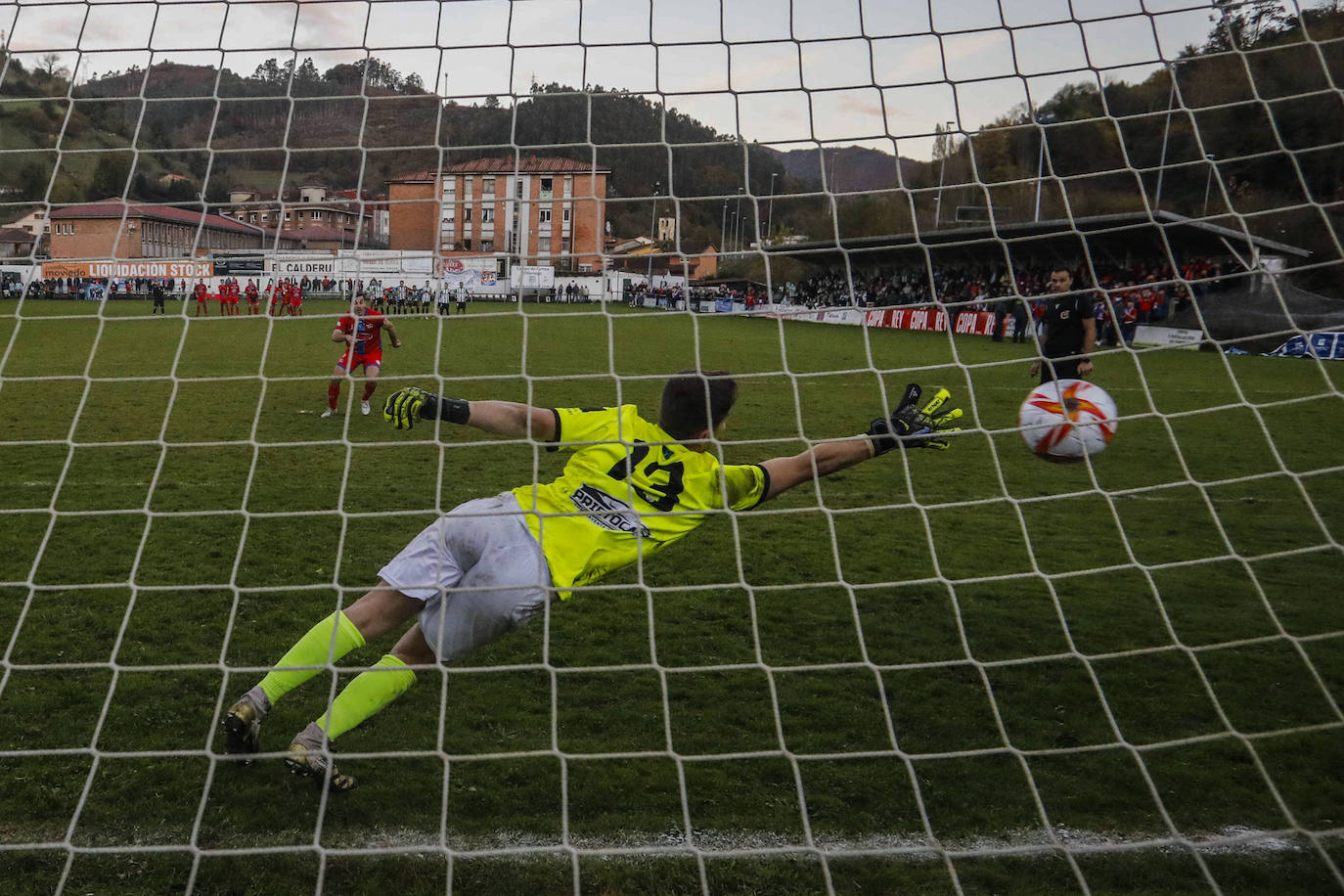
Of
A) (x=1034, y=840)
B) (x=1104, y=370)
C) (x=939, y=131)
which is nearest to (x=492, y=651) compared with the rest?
(x=1034, y=840)

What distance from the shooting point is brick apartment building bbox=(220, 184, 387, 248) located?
4500 millimetres

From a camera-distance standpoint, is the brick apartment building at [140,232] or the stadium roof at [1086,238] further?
the stadium roof at [1086,238]

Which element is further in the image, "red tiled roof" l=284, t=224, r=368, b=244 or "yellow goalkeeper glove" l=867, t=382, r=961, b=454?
"red tiled roof" l=284, t=224, r=368, b=244

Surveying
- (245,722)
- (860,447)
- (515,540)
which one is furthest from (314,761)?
(860,447)

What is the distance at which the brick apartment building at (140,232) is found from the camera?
4.59 meters

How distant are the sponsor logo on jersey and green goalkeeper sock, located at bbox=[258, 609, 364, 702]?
851 millimetres

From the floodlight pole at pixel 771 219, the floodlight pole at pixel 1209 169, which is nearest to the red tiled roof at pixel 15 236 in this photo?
the floodlight pole at pixel 771 219

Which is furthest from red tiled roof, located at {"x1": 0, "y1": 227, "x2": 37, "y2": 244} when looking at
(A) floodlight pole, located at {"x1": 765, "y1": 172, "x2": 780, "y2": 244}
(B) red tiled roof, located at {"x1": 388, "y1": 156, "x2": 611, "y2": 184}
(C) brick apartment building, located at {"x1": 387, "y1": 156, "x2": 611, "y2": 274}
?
(A) floodlight pole, located at {"x1": 765, "y1": 172, "x2": 780, "y2": 244}

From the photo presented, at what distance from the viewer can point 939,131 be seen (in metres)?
4.15

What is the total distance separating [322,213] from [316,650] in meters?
2.58

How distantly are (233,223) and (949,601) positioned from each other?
3.96 meters

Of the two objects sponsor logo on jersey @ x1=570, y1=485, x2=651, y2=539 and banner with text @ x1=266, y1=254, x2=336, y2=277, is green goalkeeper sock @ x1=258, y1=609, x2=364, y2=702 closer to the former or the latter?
sponsor logo on jersey @ x1=570, y1=485, x2=651, y2=539

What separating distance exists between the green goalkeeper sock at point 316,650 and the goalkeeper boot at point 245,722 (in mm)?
40

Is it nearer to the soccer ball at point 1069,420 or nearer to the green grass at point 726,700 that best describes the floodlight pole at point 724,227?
the green grass at point 726,700
